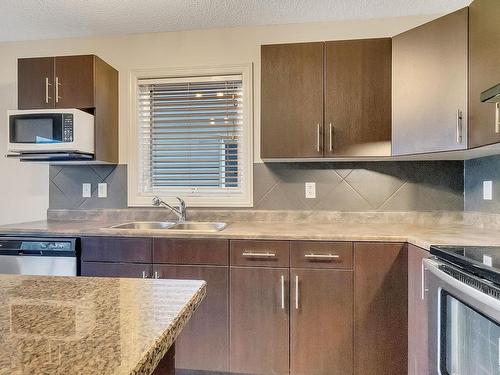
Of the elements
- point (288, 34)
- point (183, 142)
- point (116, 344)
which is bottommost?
point (116, 344)

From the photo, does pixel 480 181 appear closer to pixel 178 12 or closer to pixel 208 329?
pixel 208 329

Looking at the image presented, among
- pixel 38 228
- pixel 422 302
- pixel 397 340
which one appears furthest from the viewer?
pixel 38 228

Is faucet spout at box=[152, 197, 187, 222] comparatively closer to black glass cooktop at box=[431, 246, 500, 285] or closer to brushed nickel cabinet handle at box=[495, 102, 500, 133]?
black glass cooktop at box=[431, 246, 500, 285]

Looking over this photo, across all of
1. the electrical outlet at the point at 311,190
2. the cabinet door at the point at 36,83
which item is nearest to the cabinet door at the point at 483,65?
the electrical outlet at the point at 311,190

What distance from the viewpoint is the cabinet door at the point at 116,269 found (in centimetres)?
199

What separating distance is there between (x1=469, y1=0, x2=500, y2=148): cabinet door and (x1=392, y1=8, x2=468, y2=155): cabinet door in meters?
0.05

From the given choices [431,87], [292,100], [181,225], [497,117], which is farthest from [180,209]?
[497,117]

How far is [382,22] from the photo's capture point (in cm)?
244

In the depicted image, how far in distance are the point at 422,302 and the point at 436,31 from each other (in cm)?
148

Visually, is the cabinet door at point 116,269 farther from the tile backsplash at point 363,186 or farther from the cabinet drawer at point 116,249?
the tile backsplash at point 363,186

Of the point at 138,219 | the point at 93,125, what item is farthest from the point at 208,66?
the point at 138,219

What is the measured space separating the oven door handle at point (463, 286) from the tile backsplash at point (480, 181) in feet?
3.12

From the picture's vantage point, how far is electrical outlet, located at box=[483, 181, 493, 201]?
2.05 m

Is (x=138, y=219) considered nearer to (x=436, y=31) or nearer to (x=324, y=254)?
(x=324, y=254)
